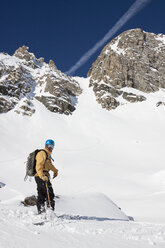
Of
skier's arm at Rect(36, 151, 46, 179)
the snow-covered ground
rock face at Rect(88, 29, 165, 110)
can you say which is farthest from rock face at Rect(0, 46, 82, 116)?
skier's arm at Rect(36, 151, 46, 179)

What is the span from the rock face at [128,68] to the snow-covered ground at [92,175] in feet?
17.5

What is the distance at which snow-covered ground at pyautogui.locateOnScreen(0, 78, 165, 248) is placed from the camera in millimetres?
4495

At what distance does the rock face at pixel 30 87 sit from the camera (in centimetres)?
7119

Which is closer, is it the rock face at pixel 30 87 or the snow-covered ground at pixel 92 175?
the snow-covered ground at pixel 92 175

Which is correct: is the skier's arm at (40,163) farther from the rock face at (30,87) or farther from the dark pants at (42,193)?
the rock face at (30,87)

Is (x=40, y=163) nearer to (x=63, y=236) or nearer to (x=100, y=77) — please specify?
(x=63, y=236)

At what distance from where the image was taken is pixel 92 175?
35.2 m

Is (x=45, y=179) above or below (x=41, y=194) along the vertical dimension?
above

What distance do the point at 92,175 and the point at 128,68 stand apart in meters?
76.2

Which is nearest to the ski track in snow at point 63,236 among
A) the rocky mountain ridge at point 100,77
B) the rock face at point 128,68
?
the rocky mountain ridge at point 100,77

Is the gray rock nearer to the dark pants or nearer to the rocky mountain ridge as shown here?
the dark pants

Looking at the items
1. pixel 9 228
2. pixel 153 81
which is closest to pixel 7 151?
pixel 9 228

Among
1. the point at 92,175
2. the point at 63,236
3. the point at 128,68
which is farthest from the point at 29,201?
the point at 128,68

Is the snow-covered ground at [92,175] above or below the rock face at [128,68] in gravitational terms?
below
